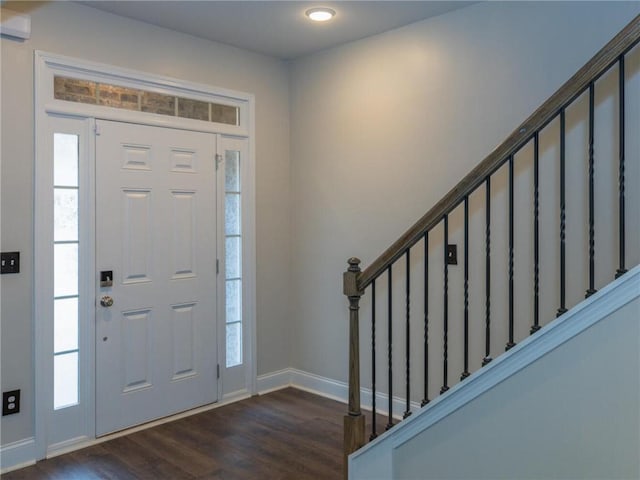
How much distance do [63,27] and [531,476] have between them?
3.36 m

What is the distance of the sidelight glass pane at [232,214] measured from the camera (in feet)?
13.5

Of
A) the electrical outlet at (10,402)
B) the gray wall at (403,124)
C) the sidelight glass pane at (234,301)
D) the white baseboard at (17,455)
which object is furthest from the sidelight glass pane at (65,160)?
the gray wall at (403,124)

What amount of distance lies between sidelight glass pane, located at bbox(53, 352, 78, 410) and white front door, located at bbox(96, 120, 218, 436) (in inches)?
5.3

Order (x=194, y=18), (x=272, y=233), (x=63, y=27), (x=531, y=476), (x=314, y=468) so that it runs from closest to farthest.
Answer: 1. (x=531, y=476)
2. (x=314, y=468)
3. (x=63, y=27)
4. (x=194, y=18)
5. (x=272, y=233)

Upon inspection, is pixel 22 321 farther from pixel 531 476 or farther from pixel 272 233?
pixel 531 476

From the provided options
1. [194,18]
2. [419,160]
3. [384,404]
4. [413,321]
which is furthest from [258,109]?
[384,404]

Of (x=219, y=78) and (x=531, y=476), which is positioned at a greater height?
(x=219, y=78)

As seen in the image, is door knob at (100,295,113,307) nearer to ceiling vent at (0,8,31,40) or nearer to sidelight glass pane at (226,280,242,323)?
sidelight glass pane at (226,280,242,323)

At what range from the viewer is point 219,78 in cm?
400

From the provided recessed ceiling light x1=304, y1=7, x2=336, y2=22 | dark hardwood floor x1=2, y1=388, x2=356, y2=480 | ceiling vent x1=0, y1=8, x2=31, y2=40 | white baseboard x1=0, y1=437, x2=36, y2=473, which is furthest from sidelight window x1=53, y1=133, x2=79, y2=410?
recessed ceiling light x1=304, y1=7, x2=336, y2=22

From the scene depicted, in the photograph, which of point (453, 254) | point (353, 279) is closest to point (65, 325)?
point (353, 279)

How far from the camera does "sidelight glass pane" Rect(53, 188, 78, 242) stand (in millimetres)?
3227

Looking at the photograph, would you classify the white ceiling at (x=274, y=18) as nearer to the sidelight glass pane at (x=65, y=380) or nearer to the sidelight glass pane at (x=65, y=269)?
the sidelight glass pane at (x=65, y=269)

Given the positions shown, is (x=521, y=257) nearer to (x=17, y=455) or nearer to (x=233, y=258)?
(x=233, y=258)
